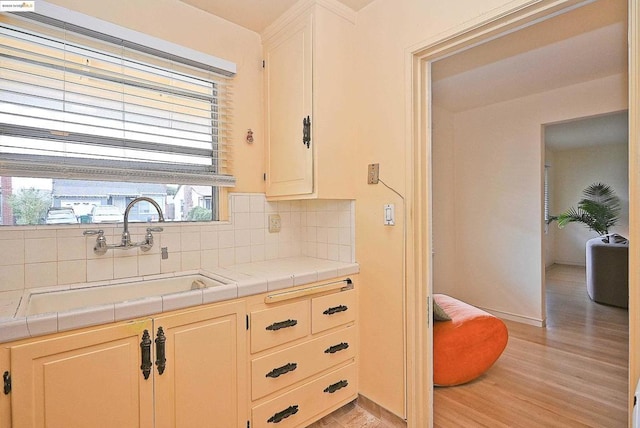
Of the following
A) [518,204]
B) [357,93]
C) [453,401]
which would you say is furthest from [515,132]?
[453,401]

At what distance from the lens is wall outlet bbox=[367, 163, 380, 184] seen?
1931 millimetres

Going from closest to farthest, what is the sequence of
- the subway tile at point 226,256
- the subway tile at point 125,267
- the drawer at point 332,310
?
the subway tile at point 125,267, the drawer at point 332,310, the subway tile at point 226,256

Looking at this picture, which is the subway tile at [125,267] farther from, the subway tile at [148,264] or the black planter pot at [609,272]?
the black planter pot at [609,272]

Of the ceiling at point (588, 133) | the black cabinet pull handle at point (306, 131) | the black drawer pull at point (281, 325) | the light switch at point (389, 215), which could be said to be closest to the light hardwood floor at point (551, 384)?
the black drawer pull at point (281, 325)

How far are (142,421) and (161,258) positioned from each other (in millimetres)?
842

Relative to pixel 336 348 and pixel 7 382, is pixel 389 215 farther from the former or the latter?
pixel 7 382

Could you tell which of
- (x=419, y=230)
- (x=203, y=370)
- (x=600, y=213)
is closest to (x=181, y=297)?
(x=203, y=370)

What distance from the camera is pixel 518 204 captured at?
3.49 metres

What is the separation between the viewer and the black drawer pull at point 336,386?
1.88 metres

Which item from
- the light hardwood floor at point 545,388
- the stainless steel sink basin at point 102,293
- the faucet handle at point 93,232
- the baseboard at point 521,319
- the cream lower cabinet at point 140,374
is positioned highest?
the faucet handle at point 93,232

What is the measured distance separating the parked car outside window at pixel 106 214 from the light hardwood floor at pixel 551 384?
2.19 meters

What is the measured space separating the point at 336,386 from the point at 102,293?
4.55ft

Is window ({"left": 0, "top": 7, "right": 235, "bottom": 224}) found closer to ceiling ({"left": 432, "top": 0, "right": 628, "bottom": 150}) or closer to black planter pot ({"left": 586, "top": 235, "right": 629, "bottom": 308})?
ceiling ({"left": 432, "top": 0, "right": 628, "bottom": 150})

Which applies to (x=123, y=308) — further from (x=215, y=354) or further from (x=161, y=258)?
(x=161, y=258)
